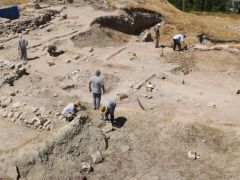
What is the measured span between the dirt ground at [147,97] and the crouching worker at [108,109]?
0.33m

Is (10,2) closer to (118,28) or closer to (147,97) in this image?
(118,28)

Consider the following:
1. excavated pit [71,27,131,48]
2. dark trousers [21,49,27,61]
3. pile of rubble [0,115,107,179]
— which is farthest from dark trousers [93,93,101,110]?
excavated pit [71,27,131,48]

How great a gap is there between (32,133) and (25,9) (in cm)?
1538

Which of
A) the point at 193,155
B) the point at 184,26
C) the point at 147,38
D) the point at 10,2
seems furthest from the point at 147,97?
the point at 10,2

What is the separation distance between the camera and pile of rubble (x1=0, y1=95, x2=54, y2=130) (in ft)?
46.3

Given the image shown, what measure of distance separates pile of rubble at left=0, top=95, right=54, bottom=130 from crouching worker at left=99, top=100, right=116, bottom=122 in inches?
60.8

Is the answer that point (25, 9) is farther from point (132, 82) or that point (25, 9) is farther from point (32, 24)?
point (132, 82)

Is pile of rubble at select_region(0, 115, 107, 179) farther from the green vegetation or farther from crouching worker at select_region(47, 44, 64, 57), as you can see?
the green vegetation

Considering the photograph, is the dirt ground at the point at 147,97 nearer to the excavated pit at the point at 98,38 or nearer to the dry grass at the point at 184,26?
the excavated pit at the point at 98,38

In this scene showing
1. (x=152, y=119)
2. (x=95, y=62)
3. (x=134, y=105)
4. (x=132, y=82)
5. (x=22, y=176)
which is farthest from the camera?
(x=95, y=62)

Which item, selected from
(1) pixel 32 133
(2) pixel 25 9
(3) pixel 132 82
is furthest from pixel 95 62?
(2) pixel 25 9

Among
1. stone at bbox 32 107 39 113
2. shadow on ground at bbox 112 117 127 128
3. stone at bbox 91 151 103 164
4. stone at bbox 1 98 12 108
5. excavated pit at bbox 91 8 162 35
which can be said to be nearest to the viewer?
stone at bbox 91 151 103 164

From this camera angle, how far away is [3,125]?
48.1ft

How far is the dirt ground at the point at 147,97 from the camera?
12227 millimetres
